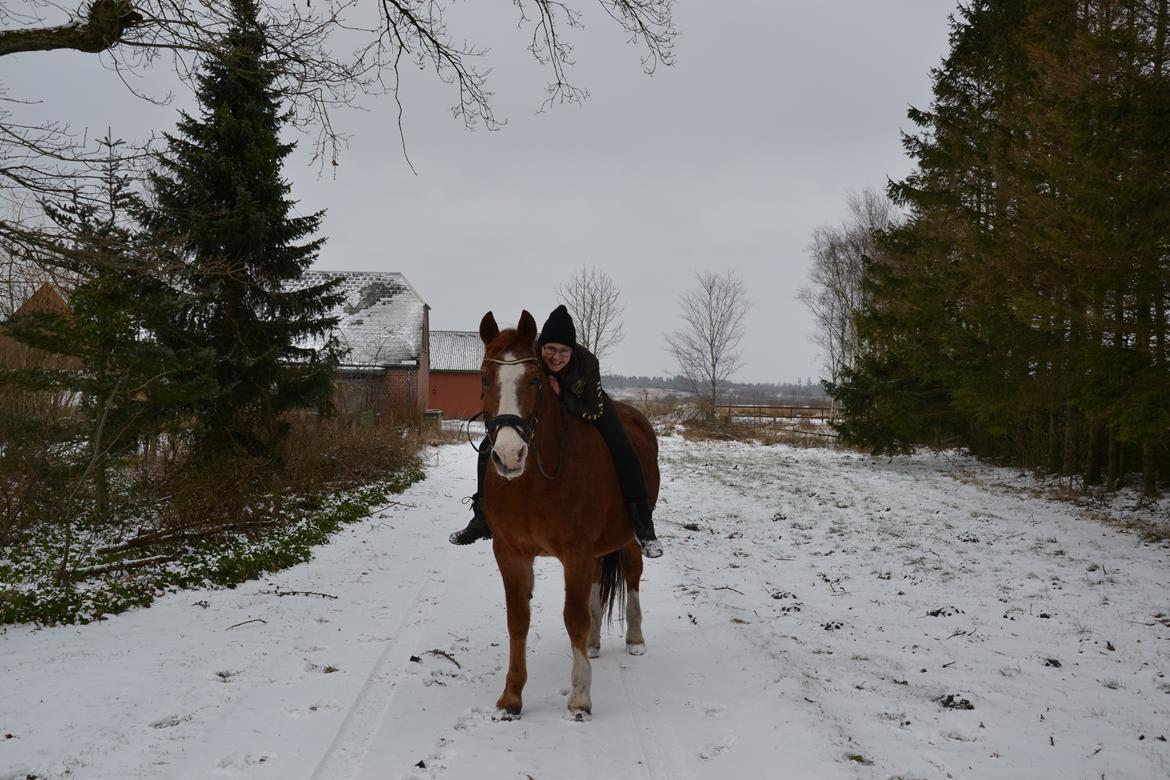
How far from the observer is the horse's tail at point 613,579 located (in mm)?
5211

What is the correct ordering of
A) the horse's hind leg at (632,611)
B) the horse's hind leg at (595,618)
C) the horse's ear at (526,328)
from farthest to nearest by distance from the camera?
the horse's hind leg at (632,611) → the horse's hind leg at (595,618) → the horse's ear at (526,328)

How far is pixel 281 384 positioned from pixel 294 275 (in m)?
2.08

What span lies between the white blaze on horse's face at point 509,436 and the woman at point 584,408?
1.66 feet

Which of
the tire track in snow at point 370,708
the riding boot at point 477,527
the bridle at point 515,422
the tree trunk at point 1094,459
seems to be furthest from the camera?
the tree trunk at point 1094,459

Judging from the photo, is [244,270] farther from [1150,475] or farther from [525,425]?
[1150,475]

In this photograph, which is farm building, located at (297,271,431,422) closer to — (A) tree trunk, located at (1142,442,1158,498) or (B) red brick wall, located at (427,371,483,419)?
(B) red brick wall, located at (427,371,483,419)

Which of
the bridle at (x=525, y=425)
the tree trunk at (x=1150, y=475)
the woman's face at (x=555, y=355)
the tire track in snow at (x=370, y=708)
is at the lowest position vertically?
the tire track in snow at (x=370, y=708)

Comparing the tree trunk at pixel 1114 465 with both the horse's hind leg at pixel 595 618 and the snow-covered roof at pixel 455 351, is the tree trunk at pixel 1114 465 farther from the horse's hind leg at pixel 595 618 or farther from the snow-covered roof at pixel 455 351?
the snow-covered roof at pixel 455 351

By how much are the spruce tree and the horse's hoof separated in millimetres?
8228

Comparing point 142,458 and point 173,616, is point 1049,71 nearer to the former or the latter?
point 173,616

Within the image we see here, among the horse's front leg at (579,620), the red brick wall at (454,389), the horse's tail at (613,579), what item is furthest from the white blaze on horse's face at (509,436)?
the red brick wall at (454,389)

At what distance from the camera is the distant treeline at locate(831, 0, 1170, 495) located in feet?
29.0

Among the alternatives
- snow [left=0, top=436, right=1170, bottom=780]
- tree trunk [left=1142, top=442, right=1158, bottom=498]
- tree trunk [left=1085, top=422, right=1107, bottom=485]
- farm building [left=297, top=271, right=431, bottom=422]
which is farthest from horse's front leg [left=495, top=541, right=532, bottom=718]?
farm building [left=297, top=271, right=431, bottom=422]

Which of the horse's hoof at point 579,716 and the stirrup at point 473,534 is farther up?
the stirrup at point 473,534
